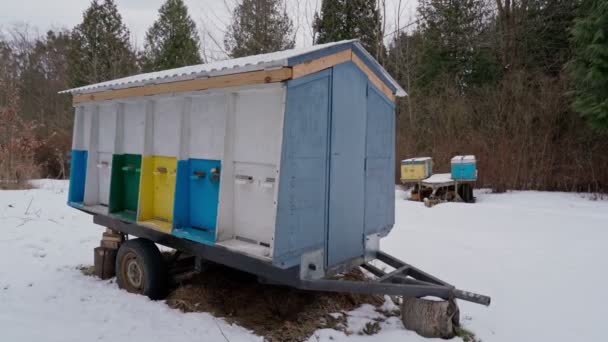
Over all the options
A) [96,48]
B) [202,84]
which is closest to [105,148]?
[202,84]

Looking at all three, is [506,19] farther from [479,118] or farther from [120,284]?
[120,284]

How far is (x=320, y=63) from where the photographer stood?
140 inches

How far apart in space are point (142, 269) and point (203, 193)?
1.45 metres


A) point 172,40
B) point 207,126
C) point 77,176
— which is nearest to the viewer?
point 207,126

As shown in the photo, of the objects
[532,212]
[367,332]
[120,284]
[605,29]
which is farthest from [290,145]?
[605,29]

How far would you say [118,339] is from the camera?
3.60 meters

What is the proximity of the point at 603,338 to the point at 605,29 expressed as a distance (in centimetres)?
1207

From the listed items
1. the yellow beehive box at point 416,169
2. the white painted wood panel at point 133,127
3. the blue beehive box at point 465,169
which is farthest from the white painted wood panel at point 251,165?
the yellow beehive box at point 416,169

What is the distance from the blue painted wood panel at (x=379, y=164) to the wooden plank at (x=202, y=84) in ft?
5.14

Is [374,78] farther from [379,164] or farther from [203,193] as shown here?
[203,193]

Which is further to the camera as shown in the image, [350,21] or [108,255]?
[350,21]

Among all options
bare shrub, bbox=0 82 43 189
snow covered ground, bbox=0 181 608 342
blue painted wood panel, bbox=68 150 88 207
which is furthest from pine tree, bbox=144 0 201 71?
blue painted wood panel, bbox=68 150 88 207

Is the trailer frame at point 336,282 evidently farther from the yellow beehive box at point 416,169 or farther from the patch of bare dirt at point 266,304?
the yellow beehive box at point 416,169

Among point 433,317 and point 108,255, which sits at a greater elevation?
point 108,255
